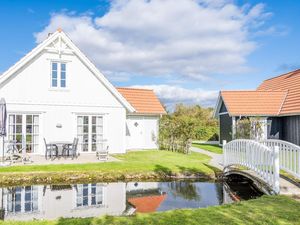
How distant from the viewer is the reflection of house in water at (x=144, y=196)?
10192 millimetres

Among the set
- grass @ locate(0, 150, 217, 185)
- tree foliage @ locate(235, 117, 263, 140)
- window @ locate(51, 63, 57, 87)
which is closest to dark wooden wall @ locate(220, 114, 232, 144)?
tree foliage @ locate(235, 117, 263, 140)

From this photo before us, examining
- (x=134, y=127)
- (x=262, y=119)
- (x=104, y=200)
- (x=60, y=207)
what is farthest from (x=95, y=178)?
(x=262, y=119)

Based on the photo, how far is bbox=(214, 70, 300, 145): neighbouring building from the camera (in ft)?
78.9

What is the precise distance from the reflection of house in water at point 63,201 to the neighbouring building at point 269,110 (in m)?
14.7

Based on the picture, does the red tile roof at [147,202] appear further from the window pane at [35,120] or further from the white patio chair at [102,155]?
the window pane at [35,120]

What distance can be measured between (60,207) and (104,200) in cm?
156

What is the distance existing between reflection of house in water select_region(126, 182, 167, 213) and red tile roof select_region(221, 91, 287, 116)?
44.1ft

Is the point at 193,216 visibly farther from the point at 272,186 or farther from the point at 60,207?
the point at 60,207

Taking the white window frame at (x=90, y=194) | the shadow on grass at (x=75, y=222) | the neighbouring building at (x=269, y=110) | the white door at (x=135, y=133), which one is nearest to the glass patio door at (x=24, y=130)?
the white window frame at (x=90, y=194)

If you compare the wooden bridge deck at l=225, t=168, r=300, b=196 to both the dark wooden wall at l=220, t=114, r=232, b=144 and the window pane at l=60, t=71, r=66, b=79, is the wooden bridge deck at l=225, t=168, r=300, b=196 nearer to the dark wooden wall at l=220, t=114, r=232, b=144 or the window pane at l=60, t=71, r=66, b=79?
the window pane at l=60, t=71, r=66, b=79

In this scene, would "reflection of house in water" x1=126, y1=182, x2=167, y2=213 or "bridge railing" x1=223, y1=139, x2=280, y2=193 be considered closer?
"bridge railing" x1=223, y1=139, x2=280, y2=193

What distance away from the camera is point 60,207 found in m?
10.0

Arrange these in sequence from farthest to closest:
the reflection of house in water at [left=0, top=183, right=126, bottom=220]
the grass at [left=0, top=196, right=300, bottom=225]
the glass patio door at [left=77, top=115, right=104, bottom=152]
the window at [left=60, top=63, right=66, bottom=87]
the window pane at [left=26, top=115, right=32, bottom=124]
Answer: the glass patio door at [left=77, top=115, right=104, bottom=152]
the window at [left=60, top=63, right=66, bottom=87]
the window pane at [left=26, top=115, right=32, bottom=124]
the reflection of house in water at [left=0, top=183, right=126, bottom=220]
the grass at [left=0, top=196, right=300, bottom=225]

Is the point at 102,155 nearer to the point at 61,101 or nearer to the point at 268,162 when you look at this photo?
the point at 61,101
